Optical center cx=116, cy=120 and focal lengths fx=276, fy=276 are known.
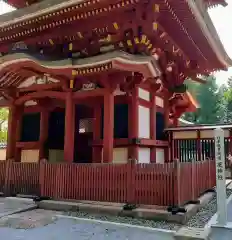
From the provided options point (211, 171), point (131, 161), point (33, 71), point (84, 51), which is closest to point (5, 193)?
point (33, 71)

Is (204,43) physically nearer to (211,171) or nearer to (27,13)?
(211,171)

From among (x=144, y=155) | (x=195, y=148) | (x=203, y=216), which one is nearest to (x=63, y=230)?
(x=203, y=216)

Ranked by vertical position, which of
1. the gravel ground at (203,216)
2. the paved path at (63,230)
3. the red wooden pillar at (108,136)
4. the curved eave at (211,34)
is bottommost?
the paved path at (63,230)

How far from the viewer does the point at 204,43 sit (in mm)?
10414

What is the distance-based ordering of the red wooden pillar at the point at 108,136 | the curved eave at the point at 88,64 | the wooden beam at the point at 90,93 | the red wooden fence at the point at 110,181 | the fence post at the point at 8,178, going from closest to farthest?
the red wooden fence at the point at 110,181, the curved eave at the point at 88,64, the red wooden pillar at the point at 108,136, the wooden beam at the point at 90,93, the fence post at the point at 8,178

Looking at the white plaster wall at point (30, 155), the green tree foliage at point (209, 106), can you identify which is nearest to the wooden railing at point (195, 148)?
the white plaster wall at point (30, 155)

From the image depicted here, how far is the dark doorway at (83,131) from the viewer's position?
11773 millimetres

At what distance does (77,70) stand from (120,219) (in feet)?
14.4

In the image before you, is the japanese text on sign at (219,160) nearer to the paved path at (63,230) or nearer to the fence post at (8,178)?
the paved path at (63,230)

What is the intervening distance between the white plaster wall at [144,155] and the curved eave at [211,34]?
15.0ft

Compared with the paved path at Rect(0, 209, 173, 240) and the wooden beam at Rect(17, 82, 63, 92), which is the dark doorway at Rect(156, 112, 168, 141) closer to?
the wooden beam at Rect(17, 82, 63, 92)

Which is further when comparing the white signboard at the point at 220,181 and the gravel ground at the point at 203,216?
the gravel ground at the point at 203,216

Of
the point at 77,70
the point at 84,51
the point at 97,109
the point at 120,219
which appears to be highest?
the point at 84,51

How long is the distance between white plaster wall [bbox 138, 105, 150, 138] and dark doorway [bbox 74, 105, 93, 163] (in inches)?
93.9
